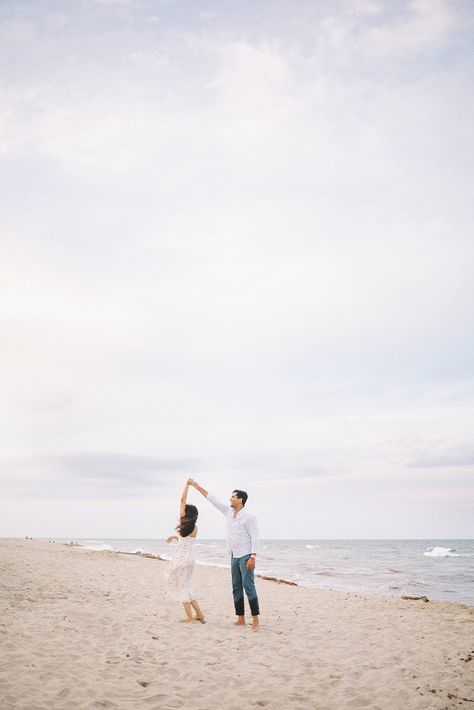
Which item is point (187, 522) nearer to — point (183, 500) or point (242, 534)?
point (183, 500)

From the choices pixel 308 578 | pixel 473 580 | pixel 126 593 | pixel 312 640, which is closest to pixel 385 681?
pixel 312 640

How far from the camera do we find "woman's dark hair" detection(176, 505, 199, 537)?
9047mm

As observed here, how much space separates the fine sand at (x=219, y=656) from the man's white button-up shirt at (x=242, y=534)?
1.52 meters

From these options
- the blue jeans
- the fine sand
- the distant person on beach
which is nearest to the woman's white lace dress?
the distant person on beach

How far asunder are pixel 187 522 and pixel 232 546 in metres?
1.02

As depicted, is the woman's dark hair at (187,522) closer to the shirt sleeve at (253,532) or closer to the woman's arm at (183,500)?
the woman's arm at (183,500)

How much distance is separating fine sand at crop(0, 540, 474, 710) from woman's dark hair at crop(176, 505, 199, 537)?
180cm

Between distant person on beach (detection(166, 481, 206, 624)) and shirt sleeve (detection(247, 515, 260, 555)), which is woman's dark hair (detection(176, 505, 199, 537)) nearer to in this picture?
distant person on beach (detection(166, 481, 206, 624))

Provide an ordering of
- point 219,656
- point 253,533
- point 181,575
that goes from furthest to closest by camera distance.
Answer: point 181,575 < point 253,533 < point 219,656

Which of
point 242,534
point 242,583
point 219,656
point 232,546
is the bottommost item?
point 219,656

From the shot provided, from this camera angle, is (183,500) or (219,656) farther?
(183,500)

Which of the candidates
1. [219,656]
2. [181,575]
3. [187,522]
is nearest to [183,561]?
[181,575]

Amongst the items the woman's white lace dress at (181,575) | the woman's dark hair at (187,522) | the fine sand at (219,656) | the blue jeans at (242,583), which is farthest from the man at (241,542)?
the woman's white lace dress at (181,575)

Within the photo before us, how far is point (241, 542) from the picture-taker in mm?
8914
